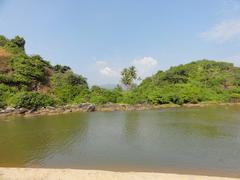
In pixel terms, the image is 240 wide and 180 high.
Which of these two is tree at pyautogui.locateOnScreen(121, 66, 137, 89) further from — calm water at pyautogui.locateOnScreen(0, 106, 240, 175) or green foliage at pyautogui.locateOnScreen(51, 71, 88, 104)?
calm water at pyautogui.locateOnScreen(0, 106, 240, 175)

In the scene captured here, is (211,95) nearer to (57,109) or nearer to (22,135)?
(57,109)

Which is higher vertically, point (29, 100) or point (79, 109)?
point (29, 100)

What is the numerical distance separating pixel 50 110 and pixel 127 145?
31.5 meters

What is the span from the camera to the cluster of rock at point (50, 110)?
52659 mm

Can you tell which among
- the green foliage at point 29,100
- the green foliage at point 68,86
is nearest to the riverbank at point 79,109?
the green foliage at point 29,100

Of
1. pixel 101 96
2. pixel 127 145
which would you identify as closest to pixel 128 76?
pixel 101 96

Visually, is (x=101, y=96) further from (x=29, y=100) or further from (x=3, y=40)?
(x=3, y=40)

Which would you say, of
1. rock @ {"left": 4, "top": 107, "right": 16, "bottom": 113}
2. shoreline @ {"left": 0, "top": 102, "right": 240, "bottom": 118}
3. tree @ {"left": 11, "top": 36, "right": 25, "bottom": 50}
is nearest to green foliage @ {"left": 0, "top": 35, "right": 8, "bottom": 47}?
tree @ {"left": 11, "top": 36, "right": 25, "bottom": 50}

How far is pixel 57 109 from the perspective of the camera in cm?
5644

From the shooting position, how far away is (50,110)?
183 feet

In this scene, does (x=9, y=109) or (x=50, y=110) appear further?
(x=50, y=110)

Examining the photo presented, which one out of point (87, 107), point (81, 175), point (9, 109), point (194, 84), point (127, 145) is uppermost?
point (194, 84)

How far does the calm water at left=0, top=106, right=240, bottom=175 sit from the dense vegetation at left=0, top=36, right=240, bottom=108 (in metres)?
18.9

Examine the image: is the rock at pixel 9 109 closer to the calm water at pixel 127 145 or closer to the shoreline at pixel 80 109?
the shoreline at pixel 80 109
